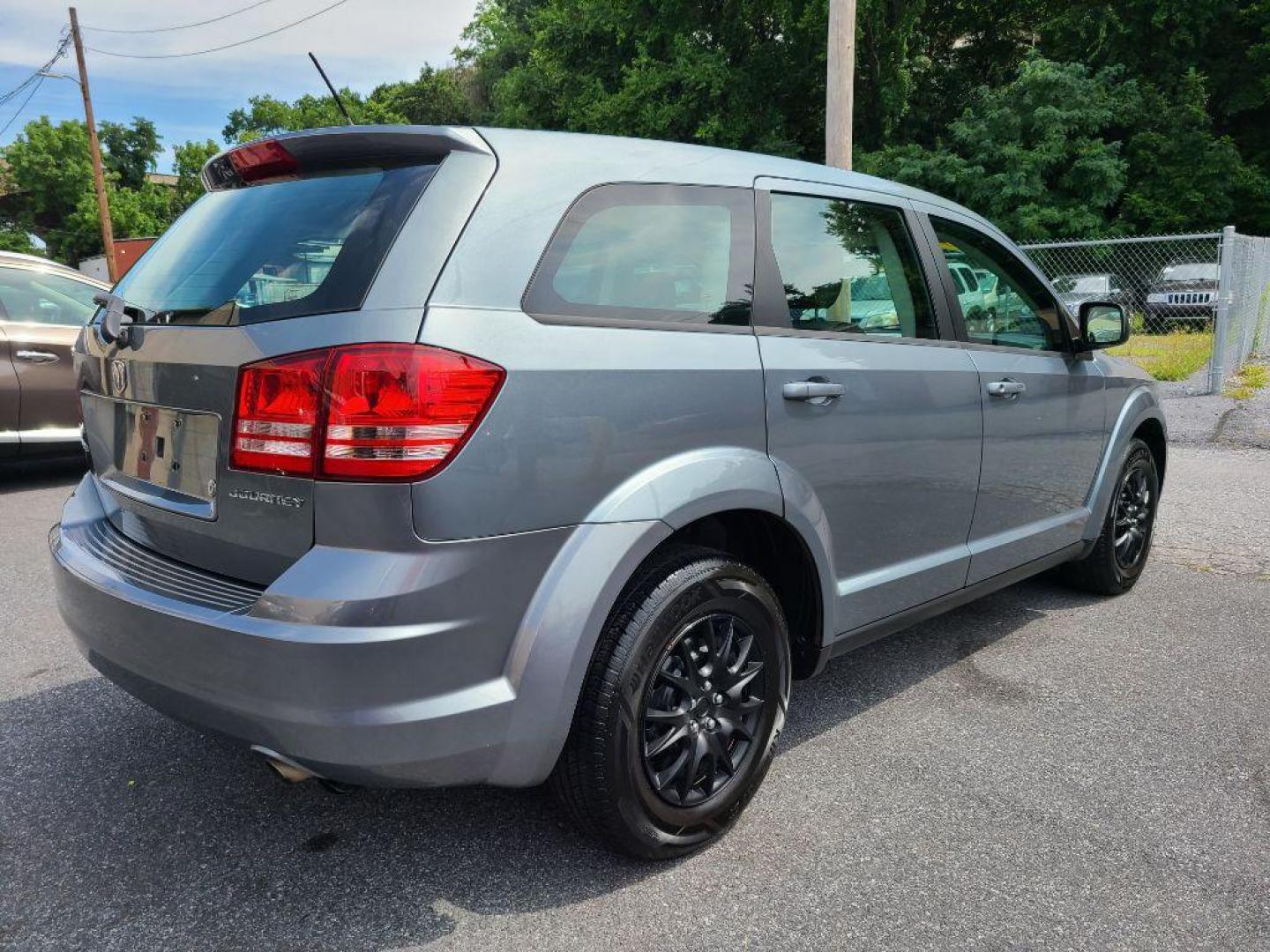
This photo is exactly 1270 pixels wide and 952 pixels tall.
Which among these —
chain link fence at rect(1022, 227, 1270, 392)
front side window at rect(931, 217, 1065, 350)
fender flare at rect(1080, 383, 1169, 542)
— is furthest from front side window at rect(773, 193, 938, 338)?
chain link fence at rect(1022, 227, 1270, 392)

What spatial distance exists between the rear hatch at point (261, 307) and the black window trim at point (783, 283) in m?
0.86

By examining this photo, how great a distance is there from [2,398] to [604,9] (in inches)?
889

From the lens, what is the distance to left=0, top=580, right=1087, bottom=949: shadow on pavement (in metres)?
2.10

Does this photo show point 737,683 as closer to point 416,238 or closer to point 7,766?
point 416,238

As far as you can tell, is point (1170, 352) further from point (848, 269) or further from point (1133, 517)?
point (848, 269)

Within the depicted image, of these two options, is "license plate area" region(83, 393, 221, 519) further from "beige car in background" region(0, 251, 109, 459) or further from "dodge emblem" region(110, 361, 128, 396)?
"beige car in background" region(0, 251, 109, 459)

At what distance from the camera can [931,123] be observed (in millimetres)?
25094

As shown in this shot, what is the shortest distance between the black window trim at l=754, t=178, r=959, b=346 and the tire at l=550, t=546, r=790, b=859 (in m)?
0.69

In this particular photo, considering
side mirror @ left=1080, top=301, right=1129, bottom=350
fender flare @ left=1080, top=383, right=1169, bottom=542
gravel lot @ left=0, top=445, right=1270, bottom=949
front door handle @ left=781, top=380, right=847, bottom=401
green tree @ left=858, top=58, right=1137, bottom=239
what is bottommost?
gravel lot @ left=0, top=445, right=1270, bottom=949

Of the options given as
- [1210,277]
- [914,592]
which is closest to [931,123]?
[1210,277]

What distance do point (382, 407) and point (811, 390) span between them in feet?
3.97

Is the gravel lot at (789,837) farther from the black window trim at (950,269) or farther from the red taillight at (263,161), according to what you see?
the red taillight at (263,161)

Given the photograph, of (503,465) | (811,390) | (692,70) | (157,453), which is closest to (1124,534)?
(811,390)

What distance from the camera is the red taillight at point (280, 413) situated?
1.88m
